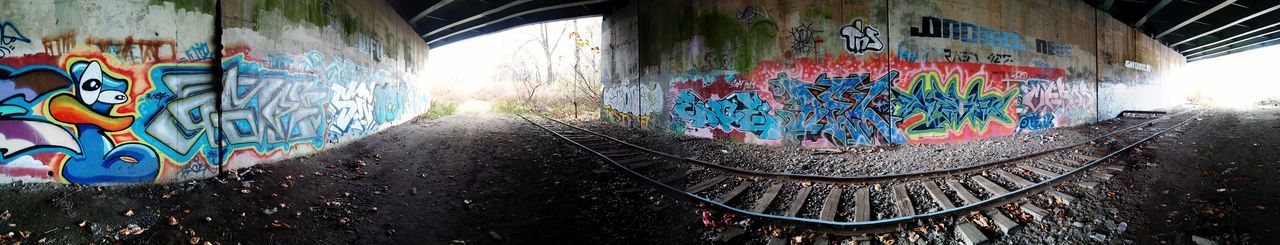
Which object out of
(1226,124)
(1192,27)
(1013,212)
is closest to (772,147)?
(1013,212)

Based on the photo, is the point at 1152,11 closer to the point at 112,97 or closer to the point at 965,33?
the point at 965,33

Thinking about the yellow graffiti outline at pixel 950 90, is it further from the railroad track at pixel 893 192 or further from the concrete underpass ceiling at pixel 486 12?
the concrete underpass ceiling at pixel 486 12

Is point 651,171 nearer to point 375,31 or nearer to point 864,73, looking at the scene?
point 864,73

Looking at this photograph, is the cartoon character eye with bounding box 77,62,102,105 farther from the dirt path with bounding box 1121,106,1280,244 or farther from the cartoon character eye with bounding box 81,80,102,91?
the dirt path with bounding box 1121,106,1280,244

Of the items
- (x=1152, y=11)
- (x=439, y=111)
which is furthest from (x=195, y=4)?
(x=1152, y=11)

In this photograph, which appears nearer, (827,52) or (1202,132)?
(827,52)

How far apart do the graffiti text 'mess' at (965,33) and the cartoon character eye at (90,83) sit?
13810 millimetres

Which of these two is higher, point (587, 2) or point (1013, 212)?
point (587, 2)

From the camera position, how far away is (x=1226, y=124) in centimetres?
1337

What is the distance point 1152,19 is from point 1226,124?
8740 mm

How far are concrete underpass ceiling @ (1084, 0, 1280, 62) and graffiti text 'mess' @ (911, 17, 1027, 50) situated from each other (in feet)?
20.4

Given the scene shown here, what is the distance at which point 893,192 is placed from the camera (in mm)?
6047

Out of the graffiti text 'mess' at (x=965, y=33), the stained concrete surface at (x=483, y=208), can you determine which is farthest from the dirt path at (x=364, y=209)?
Result: the graffiti text 'mess' at (x=965, y=33)

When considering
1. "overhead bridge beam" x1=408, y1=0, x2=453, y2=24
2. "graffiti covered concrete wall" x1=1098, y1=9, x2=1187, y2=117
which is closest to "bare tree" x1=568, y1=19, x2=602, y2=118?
"overhead bridge beam" x1=408, y1=0, x2=453, y2=24
